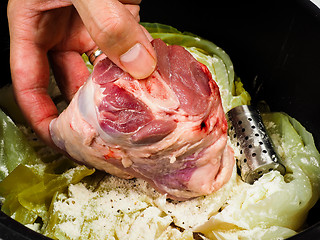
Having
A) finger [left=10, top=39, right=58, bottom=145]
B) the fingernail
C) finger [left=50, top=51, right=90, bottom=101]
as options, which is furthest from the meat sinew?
finger [left=50, top=51, right=90, bottom=101]

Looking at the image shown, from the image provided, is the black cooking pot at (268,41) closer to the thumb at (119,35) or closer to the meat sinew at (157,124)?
the meat sinew at (157,124)

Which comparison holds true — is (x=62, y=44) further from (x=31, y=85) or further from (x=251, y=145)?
(x=251, y=145)

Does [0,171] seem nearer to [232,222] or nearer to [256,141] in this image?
[232,222]

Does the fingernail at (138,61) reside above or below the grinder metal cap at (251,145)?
above

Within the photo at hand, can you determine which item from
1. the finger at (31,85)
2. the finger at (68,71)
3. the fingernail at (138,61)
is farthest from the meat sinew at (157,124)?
the finger at (68,71)

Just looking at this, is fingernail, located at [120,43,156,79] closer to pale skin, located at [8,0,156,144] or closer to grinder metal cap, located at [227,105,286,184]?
pale skin, located at [8,0,156,144]

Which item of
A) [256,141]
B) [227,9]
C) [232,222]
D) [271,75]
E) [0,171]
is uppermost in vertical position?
[227,9]

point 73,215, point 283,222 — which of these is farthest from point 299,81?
point 73,215
